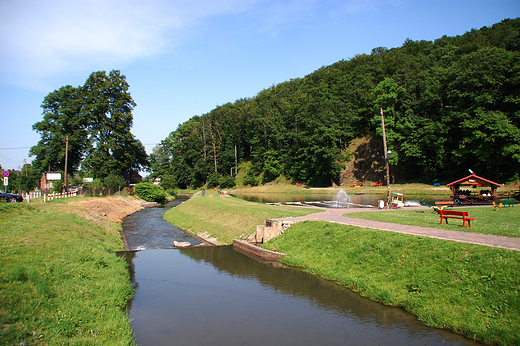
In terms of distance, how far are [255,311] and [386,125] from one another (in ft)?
199

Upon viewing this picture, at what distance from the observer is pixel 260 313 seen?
10852 mm

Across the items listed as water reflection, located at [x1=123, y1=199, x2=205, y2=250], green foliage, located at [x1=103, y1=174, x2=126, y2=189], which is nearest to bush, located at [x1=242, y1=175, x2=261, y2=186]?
green foliage, located at [x1=103, y1=174, x2=126, y2=189]

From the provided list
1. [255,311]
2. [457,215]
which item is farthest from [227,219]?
[457,215]

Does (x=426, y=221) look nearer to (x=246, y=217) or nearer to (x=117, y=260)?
(x=246, y=217)

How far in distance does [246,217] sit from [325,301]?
1389 cm

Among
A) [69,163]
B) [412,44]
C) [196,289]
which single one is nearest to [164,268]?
[196,289]

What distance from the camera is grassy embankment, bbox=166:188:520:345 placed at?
8.49 m

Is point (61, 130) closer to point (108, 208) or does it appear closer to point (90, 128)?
point (90, 128)

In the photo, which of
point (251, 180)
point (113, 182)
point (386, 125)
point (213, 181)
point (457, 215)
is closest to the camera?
point (457, 215)

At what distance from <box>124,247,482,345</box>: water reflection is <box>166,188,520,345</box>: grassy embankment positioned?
1.62 ft

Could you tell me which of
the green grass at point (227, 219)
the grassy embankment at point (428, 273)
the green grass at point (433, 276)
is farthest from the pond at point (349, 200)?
the green grass at point (433, 276)

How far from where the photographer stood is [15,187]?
89.2 meters

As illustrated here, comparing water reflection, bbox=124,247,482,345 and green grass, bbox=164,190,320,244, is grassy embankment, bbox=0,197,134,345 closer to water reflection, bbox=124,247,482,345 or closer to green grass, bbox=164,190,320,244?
water reflection, bbox=124,247,482,345

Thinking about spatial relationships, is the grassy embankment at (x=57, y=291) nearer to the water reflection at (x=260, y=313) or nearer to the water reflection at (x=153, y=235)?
the water reflection at (x=260, y=313)
